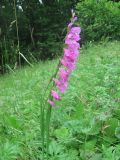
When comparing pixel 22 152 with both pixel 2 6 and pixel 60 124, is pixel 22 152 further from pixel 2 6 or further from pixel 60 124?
pixel 2 6

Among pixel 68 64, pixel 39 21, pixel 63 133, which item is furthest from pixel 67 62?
pixel 39 21

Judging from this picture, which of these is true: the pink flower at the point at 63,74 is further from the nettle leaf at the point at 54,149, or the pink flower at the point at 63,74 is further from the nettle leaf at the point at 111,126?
the nettle leaf at the point at 111,126

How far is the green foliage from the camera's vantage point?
1342 cm

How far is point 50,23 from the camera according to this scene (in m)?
22.9

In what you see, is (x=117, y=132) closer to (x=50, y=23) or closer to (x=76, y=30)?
(x=76, y=30)

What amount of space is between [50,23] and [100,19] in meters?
9.54

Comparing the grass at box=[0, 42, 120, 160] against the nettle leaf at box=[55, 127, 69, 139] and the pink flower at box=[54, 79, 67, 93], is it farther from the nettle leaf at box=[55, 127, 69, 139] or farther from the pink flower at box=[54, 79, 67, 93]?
the pink flower at box=[54, 79, 67, 93]

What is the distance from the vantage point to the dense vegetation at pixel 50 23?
13578 mm

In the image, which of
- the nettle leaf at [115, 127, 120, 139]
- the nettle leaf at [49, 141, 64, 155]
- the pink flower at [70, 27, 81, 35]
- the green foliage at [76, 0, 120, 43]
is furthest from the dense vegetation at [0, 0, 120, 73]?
the pink flower at [70, 27, 81, 35]

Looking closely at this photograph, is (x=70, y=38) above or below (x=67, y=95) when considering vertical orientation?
above

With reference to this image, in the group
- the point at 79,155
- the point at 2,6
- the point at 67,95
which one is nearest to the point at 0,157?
the point at 79,155

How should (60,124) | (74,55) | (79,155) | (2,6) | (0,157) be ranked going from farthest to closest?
(2,6), (60,124), (79,155), (0,157), (74,55)

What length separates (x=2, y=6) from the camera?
2219cm

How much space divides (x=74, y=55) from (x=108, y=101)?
1181mm
